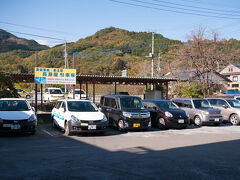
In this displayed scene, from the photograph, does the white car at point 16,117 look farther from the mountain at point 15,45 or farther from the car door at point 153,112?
the mountain at point 15,45

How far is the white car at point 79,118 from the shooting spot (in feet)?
36.6

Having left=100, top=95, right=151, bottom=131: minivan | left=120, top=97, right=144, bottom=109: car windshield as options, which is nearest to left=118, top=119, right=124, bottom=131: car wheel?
left=100, top=95, right=151, bottom=131: minivan

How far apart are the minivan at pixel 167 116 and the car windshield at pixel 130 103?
1362mm

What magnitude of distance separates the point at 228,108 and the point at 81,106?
10.4 meters

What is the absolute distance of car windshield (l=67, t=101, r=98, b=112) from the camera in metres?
12.4

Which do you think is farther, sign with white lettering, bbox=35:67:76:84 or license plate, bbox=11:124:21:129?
sign with white lettering, bbox=35:67:76:84

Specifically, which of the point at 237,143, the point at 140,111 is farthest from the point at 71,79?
the point at 237,143

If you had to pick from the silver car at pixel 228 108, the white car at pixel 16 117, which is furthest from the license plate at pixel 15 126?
the silver car at pixel 228 108

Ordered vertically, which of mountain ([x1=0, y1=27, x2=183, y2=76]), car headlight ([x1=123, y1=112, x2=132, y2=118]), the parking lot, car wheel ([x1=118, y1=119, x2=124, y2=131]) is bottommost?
the parking lot

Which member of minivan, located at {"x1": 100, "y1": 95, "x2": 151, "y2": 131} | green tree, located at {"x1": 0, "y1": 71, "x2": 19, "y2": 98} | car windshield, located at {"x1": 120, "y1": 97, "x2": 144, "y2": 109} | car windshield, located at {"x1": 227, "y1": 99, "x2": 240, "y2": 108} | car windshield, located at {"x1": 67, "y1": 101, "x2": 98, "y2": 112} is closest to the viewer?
car windshield, located at {"x1": 67, "y1": 101, "x2": 98, "y2": 112}

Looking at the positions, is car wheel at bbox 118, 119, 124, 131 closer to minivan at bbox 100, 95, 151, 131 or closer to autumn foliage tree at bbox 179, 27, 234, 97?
minivan at bbox 100, 95, 151, 131

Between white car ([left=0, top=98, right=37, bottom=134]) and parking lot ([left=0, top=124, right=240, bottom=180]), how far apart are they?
0.43 metres

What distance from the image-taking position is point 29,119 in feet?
36.0

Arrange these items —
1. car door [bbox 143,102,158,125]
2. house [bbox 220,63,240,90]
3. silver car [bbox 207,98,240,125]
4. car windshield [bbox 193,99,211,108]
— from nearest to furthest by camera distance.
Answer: car door [bbox 143,102,158,125] < car windshield [bbox 193,99,211,108] < silver car [bbox 207,98,240,125] < house [bbox 220,63,240,90]
